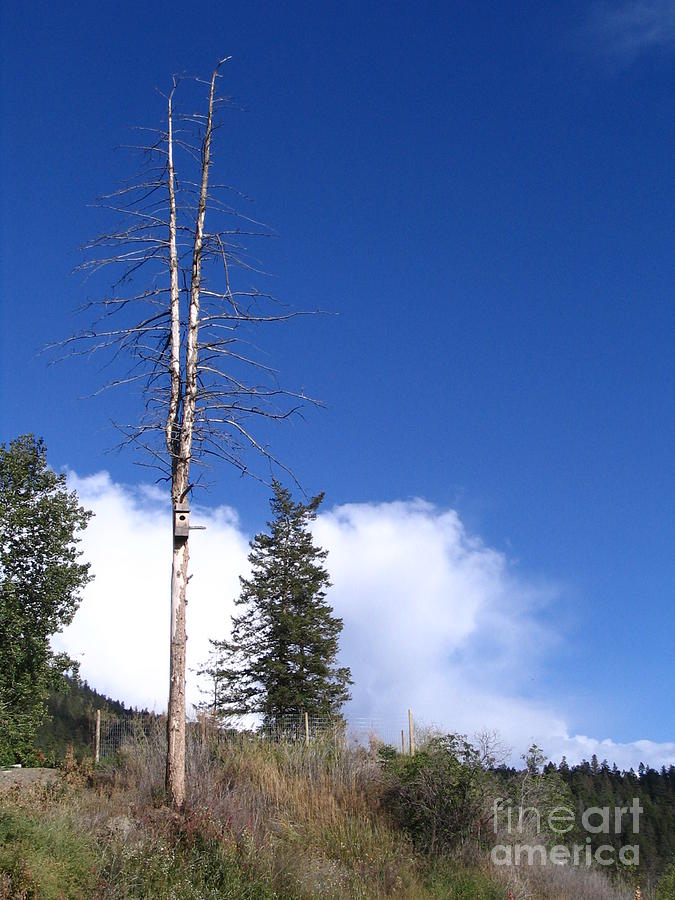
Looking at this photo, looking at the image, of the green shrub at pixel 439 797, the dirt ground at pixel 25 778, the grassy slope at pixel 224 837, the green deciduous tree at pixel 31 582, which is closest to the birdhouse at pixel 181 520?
the grassy slope at pixel 224 837

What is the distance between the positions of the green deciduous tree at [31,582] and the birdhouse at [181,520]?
47.9 ft

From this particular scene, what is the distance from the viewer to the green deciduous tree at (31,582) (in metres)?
24.5

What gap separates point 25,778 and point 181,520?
646 cm

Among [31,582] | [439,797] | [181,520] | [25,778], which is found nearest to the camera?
[181,520]

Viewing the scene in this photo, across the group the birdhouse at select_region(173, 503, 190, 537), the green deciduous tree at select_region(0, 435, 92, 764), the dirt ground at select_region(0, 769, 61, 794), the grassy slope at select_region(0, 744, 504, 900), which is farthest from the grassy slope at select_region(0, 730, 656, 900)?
the green deciduous tree at select_region(0, 435, 92, 764)

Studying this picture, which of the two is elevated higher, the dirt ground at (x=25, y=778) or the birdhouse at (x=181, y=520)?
the birdhouse at (x=181, y=520)

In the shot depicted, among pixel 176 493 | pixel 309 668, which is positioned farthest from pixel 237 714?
pixel 176 493

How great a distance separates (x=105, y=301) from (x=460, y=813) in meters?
10.3

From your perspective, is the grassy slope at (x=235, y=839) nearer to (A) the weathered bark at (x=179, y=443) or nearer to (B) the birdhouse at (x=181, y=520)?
(A) the weathered bark at (x=179, y=443)

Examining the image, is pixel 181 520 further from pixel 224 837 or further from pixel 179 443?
pixel 224 837

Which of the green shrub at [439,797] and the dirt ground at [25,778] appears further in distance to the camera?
the green shrub at [439,797]

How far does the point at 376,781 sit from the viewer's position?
583 inches

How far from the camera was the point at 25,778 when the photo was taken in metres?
14.9

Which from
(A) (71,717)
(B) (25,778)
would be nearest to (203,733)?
(B) (25,778)
